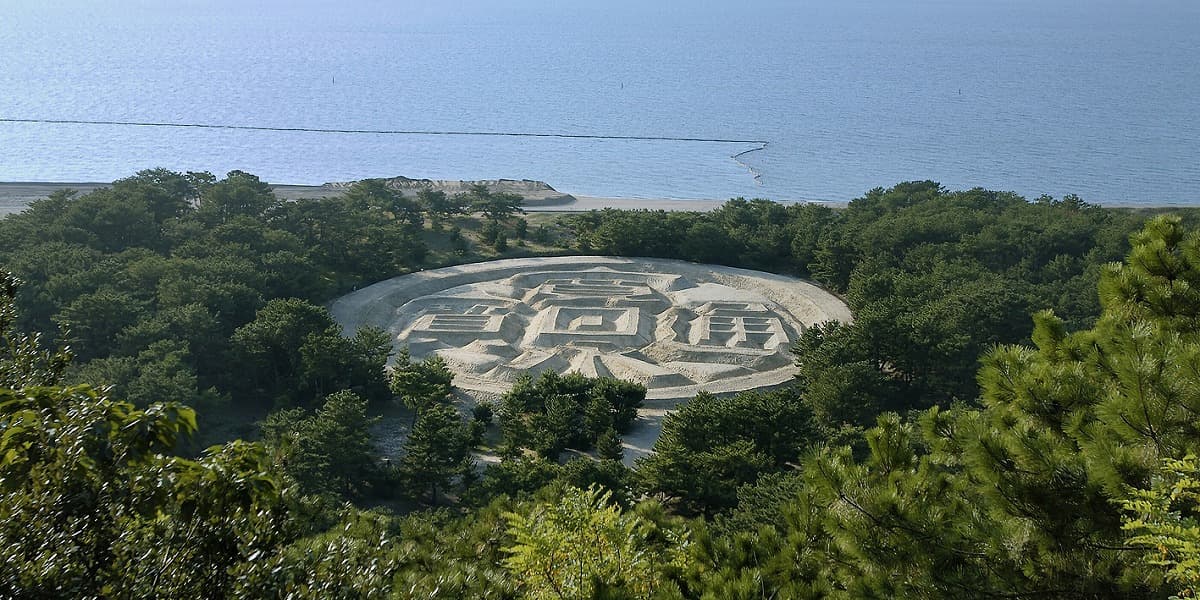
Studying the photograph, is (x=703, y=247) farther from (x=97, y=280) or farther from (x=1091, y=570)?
(x=1091, y=570)

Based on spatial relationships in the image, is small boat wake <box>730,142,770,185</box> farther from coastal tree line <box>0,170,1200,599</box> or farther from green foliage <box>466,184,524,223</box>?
green foliage <box>466,184,524,223</box>

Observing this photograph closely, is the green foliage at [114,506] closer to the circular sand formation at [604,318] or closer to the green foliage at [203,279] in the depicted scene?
the green foliage at [203,279]

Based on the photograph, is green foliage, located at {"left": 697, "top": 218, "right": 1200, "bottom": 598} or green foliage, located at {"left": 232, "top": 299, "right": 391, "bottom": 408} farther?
green foliage, located at {"left": 232, "top": 299, "right": 391, "bottom": 408}

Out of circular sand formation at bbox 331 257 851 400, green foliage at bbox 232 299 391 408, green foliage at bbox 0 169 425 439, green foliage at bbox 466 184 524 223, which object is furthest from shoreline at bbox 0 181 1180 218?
green foliage at bbox 232 299 391 408

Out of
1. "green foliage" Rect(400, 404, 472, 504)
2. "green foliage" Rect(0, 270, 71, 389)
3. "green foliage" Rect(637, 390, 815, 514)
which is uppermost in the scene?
"green foliage" Rect(0, 270, 71, 389)

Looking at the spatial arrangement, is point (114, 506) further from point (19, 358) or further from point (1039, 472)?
point (1039, 472)

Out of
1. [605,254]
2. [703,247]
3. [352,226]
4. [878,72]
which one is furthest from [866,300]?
[878,72]
